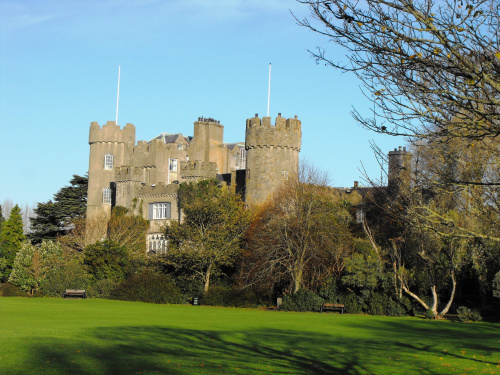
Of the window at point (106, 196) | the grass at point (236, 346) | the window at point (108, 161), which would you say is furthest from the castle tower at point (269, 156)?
the grass at point (236, 346)

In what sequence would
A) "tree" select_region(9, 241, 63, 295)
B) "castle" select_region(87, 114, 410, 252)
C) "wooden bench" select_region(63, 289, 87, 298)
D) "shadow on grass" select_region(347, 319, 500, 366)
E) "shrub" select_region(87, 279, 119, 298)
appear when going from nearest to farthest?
1. "shadow on grass" select_region(347, 319, 500, 366)
2. "wooden bench" select_region(63, 289, 87, 298)
3. "shrub" select_region(87, 279, 119, 298)
4. "castle" select_region(87, 114, 410, 252)
5. "tree" select_region(9, 241, 63, 295)

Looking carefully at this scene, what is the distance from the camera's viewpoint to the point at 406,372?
1388 centimetres

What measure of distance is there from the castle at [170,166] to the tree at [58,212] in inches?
275

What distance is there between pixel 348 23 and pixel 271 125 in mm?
37903

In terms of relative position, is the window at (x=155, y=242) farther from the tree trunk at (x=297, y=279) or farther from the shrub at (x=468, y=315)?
the shrub at (x=468, y=315)

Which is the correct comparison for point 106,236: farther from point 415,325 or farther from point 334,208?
point 415,325

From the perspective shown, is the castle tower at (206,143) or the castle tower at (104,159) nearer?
the castle tower at (104,159)

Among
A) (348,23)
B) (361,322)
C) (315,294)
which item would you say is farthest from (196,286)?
(348,23)

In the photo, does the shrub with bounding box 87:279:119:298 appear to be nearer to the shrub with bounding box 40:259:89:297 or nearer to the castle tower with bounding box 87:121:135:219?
the shrub with bounding box 40:259:89:297

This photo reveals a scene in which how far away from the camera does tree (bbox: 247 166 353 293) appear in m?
38.3

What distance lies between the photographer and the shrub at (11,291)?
154 ft

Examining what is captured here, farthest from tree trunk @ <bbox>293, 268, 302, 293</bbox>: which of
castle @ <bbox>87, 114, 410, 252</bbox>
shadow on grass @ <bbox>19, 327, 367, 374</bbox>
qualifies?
shadow on grass @ <bbox>19, 327, 367, 374</bbox>

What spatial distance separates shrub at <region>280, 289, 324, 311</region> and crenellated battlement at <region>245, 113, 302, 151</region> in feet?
42.9

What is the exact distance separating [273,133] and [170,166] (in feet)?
51.6
